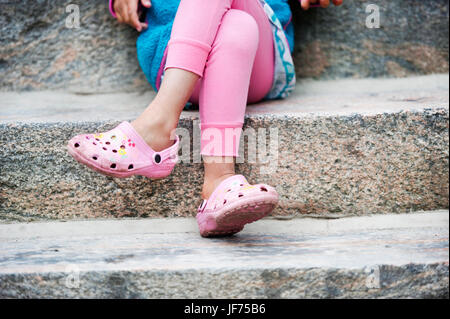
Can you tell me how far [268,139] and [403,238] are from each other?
0.36m

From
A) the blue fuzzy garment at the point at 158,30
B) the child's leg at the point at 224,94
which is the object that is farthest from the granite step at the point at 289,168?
the blue fuzzy garment at the point at 158,30

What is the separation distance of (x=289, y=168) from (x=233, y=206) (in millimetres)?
270

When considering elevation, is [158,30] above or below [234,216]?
above

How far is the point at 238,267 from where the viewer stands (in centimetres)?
73

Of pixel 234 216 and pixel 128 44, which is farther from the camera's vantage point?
pixel 128 44

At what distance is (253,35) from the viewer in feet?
3.09

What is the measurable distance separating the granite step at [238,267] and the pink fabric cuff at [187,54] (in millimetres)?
359

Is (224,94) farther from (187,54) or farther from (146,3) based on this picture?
(146,3)

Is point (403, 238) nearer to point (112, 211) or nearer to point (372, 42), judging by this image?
point (112, 211)

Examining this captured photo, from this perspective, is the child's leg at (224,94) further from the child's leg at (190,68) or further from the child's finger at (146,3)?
the child's finger at (146,3)

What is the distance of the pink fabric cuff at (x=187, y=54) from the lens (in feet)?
2.88

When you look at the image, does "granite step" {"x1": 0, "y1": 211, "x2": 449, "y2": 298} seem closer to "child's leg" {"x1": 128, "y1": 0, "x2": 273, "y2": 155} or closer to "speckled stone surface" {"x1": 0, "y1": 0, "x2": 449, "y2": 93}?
"child's leg" {"x1": 128, "y1": 0, "x2": 273, "y2": 155}

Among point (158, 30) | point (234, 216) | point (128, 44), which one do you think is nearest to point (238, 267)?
point (234, 216)

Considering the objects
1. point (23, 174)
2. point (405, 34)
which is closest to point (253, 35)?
point (23, 174)
